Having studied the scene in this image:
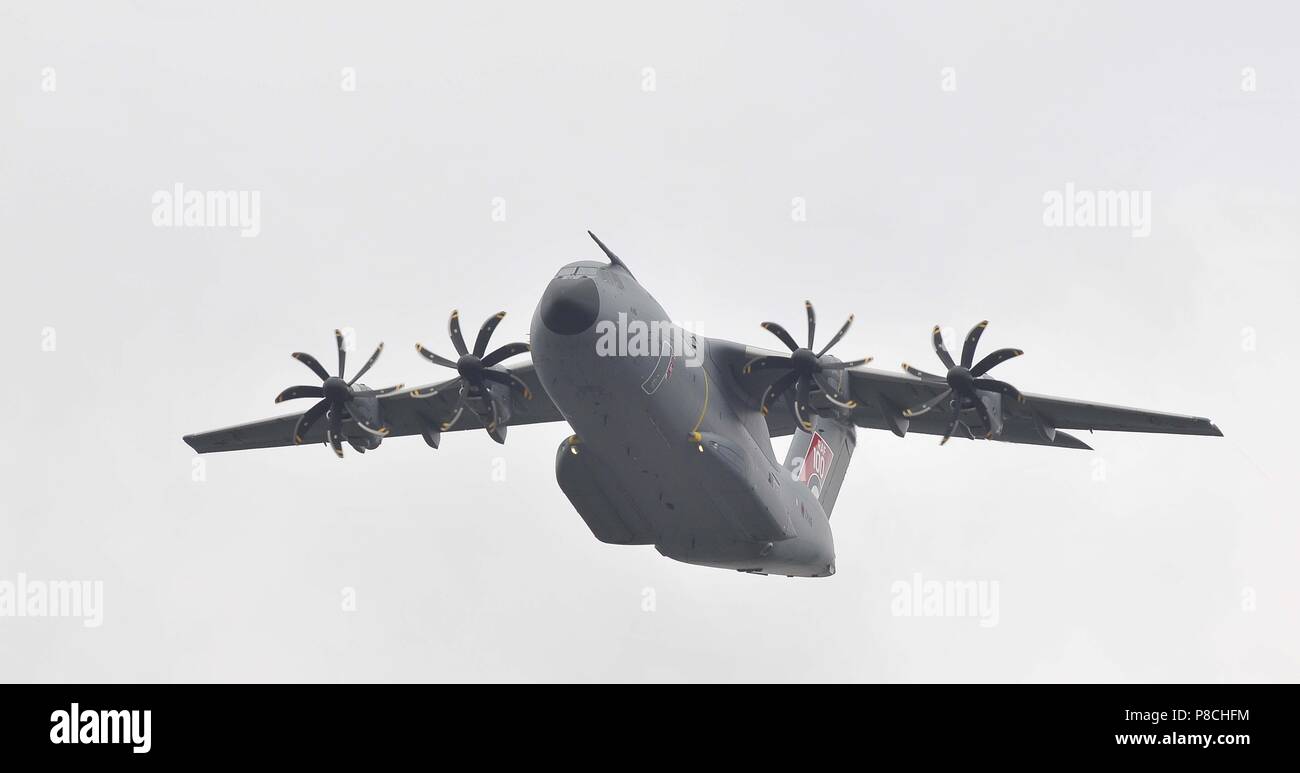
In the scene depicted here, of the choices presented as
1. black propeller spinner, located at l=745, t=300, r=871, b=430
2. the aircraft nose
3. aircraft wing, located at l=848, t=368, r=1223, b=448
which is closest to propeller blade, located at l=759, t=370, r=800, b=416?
black propeller spinner, located at l=745, t=300, r=871, b=430

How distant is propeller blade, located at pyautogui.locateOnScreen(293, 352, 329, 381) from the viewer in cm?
2031

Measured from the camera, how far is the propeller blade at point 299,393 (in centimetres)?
2022

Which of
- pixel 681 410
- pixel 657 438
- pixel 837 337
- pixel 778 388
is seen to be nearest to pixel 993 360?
pixel 837 337

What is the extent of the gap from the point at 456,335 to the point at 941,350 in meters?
6.47

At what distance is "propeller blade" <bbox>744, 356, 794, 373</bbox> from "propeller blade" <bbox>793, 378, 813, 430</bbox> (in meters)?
0.30

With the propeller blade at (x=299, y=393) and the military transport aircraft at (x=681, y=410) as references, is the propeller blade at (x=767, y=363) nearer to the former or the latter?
the military transport aircraft at (x=681, y=410)

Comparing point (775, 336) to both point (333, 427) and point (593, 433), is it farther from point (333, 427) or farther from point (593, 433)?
point (333, 427)

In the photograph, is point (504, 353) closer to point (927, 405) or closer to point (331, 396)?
point (331, 396)

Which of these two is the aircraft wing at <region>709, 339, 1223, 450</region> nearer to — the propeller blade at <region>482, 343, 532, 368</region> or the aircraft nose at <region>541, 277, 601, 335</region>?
the propeller blade at <region>482, 343, 532, 368</region>

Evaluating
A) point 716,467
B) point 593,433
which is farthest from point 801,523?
point 593,433

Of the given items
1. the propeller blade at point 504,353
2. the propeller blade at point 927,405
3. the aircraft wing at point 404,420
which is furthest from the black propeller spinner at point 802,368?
the aircraft wing at point 404,420

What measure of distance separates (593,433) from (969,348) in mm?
5348

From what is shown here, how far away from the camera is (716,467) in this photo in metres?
17.9

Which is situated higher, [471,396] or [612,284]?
Result: [612,284]
